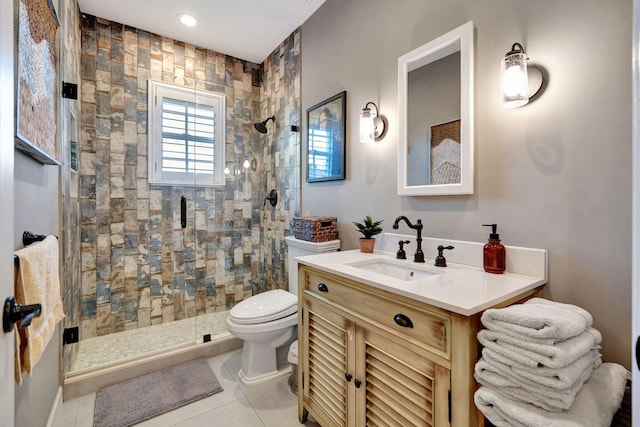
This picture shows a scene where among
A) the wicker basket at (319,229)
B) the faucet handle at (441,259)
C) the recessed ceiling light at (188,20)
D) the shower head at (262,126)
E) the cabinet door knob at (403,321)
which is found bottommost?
the cabinet door knob at (403,321)

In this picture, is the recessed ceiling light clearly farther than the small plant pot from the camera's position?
Yes

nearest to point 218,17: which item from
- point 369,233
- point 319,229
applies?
point 319,229

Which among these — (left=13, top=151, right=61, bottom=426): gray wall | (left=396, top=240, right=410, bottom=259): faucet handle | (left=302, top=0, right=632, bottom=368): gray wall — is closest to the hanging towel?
(left=13, top=151, right=61, bottom=426): gray wall

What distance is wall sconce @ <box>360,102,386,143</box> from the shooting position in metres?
1.79

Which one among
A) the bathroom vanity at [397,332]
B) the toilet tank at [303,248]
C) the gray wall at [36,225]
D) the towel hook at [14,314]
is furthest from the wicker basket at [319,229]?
the towel hook at [14,314]

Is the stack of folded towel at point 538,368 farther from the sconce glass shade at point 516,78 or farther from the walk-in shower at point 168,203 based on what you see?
the walk-in shower at point 168,203

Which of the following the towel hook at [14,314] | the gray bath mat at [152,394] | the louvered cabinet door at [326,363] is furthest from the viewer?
the gray bath mat at [152,394]

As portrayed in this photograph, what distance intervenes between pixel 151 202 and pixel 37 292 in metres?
2.00

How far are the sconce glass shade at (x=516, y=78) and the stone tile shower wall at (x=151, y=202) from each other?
1795 mm

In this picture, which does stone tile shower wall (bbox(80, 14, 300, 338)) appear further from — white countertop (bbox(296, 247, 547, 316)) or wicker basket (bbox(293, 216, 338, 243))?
white countertop (bbox(296, 247, 547, 316))

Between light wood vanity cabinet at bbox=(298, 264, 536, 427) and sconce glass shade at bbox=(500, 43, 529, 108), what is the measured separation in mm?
757

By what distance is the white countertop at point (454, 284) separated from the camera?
88 centimetres

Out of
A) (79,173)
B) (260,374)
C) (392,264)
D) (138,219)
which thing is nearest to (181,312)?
(138,219)

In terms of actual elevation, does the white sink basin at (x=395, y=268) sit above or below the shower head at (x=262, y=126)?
below
